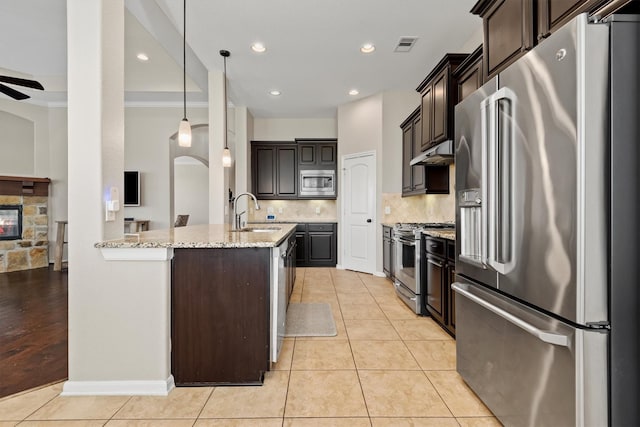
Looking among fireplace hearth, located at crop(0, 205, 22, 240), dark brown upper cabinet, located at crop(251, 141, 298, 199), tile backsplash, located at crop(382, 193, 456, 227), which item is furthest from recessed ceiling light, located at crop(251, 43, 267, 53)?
fireplace hearth, located at crop(0, 205, 22, 240)

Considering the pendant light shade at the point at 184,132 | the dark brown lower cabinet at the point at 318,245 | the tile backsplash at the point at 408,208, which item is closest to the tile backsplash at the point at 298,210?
the dark brown lower cabinet at the point at 318,245

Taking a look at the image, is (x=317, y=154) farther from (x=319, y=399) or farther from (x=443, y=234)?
(x=319, y=399)

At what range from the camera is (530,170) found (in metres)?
1.34

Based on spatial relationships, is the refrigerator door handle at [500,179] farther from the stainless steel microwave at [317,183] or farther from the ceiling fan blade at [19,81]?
the stainless steel microwave at [317,183]

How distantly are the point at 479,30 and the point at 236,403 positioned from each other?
13.5 ft

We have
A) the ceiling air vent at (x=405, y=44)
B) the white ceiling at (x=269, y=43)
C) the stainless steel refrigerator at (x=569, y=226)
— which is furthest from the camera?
the ceiling air vent at (x=405, y=44)

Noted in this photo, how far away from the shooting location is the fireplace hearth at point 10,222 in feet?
17.8

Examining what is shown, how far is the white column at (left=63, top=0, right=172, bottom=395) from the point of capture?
1.88m

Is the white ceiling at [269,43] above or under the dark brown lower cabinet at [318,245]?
above

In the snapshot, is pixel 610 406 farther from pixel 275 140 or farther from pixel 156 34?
pixel 275 140

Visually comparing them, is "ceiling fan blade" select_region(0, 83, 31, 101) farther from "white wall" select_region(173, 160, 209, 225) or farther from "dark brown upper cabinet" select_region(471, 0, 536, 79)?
"white wall" select_region(173, 160, 209, 225)

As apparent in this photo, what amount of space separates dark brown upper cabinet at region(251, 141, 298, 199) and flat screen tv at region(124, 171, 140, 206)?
88.5 inches

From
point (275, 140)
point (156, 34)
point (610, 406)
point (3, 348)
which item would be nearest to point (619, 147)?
point (610, 406)

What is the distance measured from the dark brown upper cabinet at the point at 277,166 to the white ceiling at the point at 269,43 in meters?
0.93
